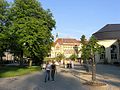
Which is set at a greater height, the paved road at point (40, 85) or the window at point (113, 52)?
the window at point (113, 52)

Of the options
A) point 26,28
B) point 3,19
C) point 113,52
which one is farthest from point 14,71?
point 113,52

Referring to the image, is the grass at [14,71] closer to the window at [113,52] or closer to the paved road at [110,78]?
the paved road at [110,78]

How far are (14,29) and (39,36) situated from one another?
4.43 meters

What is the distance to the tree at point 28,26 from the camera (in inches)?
2044

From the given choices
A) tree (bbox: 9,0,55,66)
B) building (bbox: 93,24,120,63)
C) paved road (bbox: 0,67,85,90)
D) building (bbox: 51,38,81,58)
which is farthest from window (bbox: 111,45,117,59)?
paved road (bbox: 0,67,85,90)

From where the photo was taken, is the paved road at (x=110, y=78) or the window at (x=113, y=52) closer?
the paved road at (x=110, y=78)

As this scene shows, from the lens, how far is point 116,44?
306 feet

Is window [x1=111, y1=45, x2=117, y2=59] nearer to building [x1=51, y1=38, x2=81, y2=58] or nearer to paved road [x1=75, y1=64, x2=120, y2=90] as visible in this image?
paved road [x1=75, y1=64, x2=120, y2=90]

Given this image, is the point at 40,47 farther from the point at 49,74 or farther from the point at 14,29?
the point at 49,74

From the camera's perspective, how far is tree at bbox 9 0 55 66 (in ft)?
170

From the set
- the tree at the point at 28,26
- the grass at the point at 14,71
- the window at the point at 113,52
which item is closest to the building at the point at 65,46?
the window at the point at 113,52

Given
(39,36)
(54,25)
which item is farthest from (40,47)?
(54,25)

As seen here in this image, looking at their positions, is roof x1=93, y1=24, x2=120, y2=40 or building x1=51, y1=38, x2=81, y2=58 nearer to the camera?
roof x1=93, y1=24, x2=120, y2=40

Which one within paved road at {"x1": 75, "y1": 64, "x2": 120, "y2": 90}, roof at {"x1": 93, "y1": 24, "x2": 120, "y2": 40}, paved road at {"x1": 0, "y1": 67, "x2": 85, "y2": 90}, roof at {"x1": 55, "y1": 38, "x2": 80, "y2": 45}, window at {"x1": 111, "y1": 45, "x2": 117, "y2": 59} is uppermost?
roof at {"x1": 55, "y1": 38, "x2": 80, "y2": 45}
